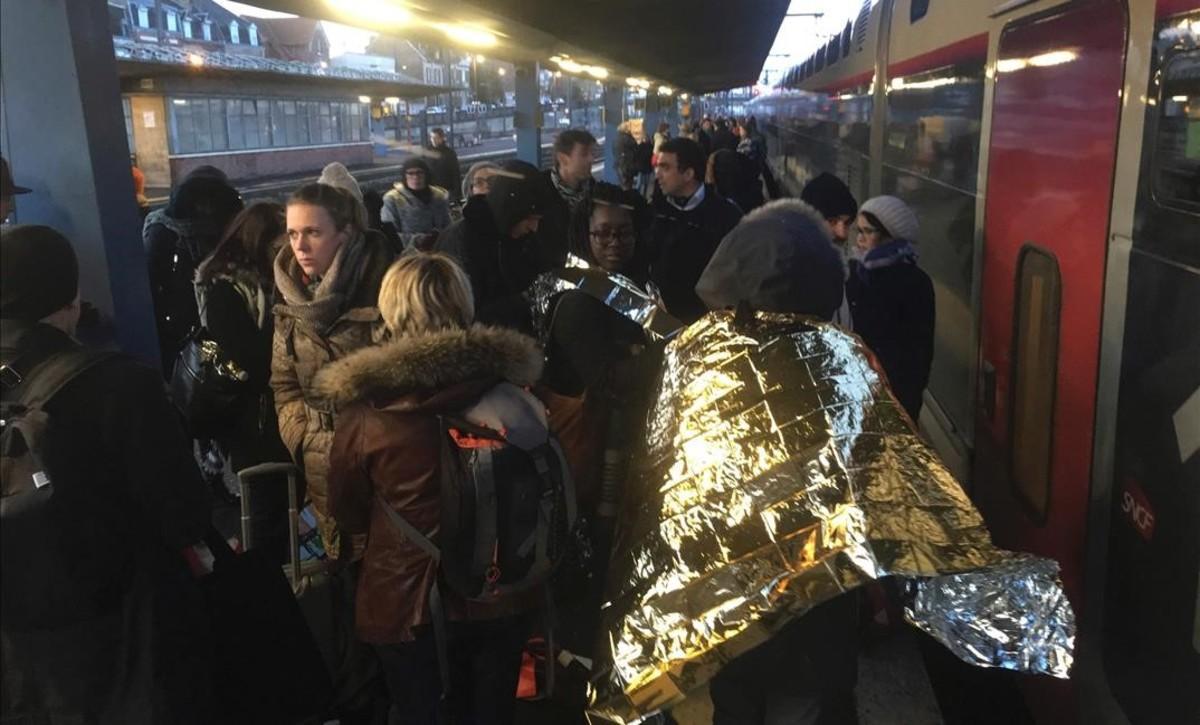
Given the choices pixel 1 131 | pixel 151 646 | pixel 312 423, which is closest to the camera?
pixel 151 646

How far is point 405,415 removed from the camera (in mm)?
2404

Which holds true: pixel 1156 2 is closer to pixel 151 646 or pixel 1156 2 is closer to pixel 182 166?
pixel 151 646

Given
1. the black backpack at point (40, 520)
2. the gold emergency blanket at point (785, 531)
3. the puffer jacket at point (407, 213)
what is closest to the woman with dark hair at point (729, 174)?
the puffer jacket at point (407, 213)

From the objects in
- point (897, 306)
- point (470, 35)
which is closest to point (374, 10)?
point (470, 35)

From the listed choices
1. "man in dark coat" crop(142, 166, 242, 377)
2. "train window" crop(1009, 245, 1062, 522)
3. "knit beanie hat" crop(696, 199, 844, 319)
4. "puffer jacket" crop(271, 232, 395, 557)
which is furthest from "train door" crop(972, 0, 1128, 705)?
"man in dark coat" crop(142, 166, 242, 377)

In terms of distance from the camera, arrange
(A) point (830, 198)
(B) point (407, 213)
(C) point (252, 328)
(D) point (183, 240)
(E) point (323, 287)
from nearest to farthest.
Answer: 1. (E) point (323, 287)
2. (C) point (252, 328)
3. (D) point (183, 240)
4. (A) point (830, 198)
5. (B) point (407, 213)

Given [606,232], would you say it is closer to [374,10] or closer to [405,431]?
[405,431]

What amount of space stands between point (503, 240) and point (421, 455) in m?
2.02

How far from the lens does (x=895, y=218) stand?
398 cm

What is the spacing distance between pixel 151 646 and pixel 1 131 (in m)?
1.52

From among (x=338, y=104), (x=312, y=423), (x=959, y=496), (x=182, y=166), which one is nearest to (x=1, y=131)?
(x=312, y=423)

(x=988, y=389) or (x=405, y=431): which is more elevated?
(x=405, y=431)

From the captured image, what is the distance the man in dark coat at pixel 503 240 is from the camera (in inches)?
167

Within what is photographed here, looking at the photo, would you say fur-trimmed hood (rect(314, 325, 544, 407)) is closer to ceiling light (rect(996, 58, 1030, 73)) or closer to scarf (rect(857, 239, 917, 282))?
scarf (rect(857, 239, 917, 282))
